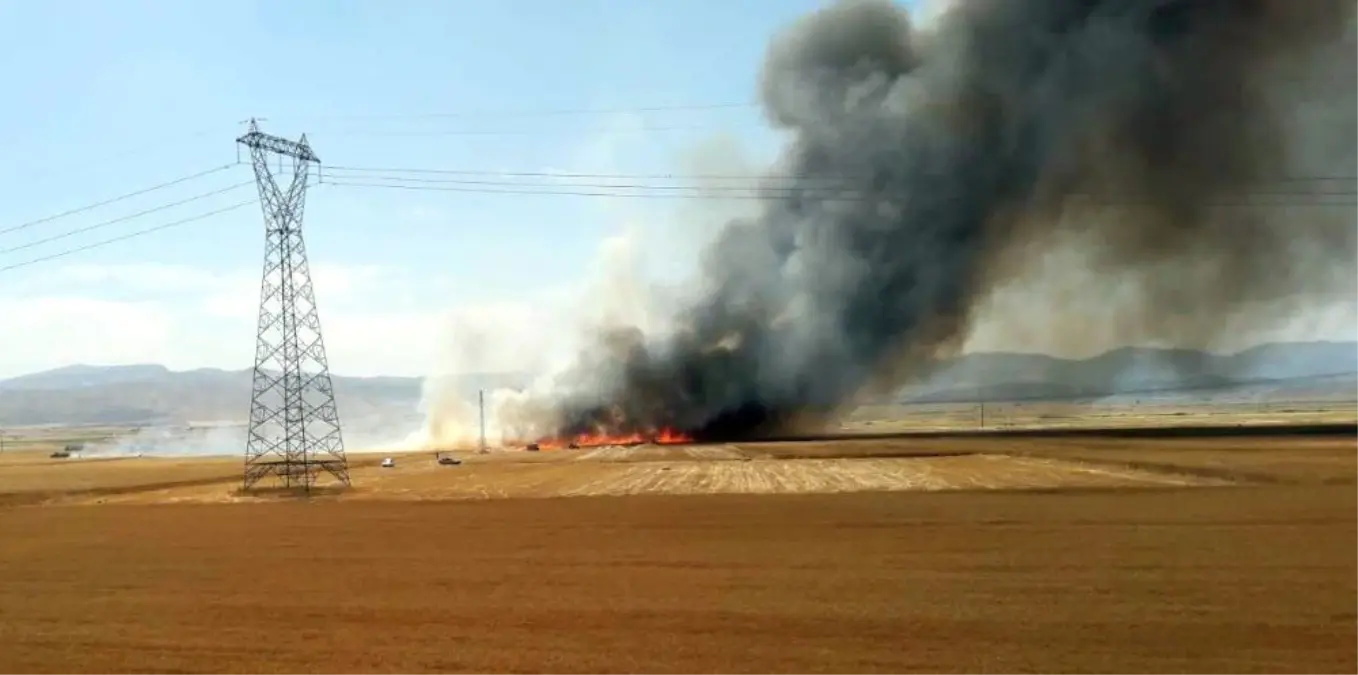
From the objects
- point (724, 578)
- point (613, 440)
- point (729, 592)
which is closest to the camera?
point (729, 592)

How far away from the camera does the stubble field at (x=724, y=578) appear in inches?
689

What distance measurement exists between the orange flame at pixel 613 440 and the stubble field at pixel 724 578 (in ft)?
152

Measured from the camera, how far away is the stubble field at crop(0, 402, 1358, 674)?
57.4 ft

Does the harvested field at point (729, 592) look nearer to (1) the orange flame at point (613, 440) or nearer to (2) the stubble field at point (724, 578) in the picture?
(2) the stubble field at point (724, 578)

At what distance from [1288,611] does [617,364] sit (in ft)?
276

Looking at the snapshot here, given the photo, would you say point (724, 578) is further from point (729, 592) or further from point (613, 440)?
point (613, 440)

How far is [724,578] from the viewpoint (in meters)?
24.4

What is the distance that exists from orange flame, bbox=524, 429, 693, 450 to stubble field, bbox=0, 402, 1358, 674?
46345 mm

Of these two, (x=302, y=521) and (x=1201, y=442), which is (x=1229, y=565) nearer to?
(x=302, y=521)

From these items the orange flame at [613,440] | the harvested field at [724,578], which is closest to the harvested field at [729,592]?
the harvested field at [724,578]

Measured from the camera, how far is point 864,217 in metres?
94.0

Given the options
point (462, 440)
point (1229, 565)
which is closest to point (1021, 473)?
point (1229, 565)

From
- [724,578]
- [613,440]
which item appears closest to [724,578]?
[724,578]

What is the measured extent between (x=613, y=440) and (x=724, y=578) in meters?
77.8
